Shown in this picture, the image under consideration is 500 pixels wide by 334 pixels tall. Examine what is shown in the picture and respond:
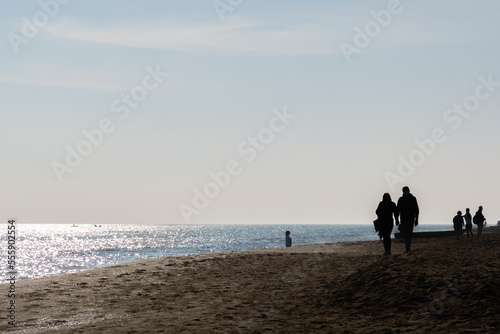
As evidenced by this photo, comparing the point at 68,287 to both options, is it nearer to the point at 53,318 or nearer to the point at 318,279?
the point at 53,318

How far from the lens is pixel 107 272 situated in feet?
55.7

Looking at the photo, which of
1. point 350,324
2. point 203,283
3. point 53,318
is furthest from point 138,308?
point 350,324

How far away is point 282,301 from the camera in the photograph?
1104 centimetres

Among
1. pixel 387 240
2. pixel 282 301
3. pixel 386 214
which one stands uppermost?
pixel 386 214

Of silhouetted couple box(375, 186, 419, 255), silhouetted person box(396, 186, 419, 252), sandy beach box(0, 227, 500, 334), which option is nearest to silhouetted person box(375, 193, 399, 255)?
silhouetted couple box(375, 186, 419, 255)

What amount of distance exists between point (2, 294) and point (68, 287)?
167 cm

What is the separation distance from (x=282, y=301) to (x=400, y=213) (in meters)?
7.05

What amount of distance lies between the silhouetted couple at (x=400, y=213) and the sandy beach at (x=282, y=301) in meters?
2.67

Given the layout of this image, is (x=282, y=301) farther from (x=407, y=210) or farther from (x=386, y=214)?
(x=386, y=214)

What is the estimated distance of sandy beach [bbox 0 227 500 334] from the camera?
8.58m

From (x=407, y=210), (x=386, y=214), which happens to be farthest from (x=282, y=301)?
(x=386, y=214)

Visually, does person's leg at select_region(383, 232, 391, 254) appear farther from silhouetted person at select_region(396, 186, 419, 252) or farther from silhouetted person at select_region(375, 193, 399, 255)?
silhouetted person at select_region(396, 186, 419, 252)

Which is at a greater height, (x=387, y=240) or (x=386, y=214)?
(x=386, y=214)

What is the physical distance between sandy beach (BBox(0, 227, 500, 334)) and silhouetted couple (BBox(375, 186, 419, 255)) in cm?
267
